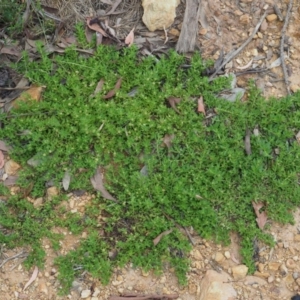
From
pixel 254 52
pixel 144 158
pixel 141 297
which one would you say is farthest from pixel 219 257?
pixel 254 52

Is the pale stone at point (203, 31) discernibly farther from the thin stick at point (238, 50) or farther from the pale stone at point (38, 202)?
the pale stone at point (38, 202)

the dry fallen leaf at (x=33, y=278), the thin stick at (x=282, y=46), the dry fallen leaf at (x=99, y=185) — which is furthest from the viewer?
the thin stick at (x=282, y=46)

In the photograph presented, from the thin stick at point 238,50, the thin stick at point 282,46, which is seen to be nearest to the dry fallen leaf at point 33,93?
the thin stick at point 238,50

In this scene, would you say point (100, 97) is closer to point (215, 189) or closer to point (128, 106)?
point (128, 106)

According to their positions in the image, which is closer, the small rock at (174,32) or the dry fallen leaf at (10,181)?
the dry fallen leaf at (10,181)

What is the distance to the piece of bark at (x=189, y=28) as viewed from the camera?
14.8ft

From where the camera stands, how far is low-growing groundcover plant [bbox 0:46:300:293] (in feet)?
13.4

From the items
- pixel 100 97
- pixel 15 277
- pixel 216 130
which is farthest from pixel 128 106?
pixel 15 277

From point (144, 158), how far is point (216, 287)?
109 cm

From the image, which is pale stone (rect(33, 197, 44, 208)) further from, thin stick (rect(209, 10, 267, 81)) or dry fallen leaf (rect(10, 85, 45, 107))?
thin stick (rect(209, 10, 267, 81))

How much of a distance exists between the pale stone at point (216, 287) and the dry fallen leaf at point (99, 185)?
887 mm

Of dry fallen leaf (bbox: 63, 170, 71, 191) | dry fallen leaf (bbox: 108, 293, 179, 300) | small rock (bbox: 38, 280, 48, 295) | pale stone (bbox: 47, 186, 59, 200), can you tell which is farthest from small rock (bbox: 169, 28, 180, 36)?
small rock (bbox: 38, 280, 48, 295)

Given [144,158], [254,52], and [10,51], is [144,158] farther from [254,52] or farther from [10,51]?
[10,51]

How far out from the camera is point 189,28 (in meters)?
4.55
